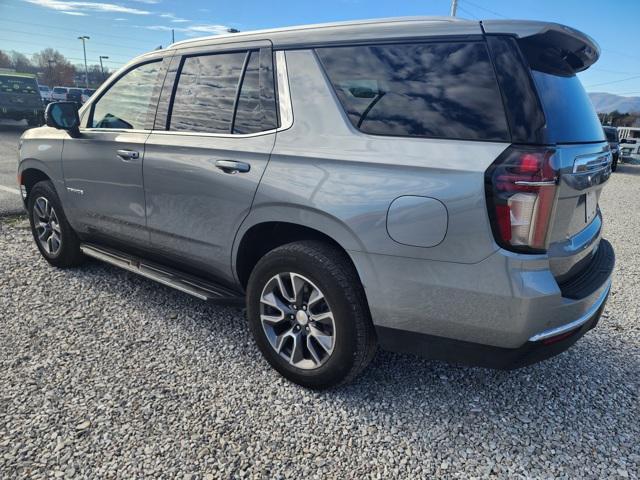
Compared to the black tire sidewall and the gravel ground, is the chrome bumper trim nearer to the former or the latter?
the gravel ground

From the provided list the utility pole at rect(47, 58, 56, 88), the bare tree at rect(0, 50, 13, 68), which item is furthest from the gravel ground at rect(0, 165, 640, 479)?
the bare tree at rect(0, 50, 13, 68)

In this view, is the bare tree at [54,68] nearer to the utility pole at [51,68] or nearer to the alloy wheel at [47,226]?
the utility pole at [51,68]

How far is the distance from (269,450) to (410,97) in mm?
1717

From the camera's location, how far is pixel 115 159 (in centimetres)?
328

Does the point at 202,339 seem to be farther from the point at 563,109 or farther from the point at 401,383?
the point at 563,109

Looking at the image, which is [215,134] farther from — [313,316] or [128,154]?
[313,316]

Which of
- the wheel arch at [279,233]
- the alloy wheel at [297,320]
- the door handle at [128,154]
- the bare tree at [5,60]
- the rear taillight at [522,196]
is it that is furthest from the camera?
the bare tree at [5,60]

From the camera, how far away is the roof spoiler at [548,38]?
1.90 m

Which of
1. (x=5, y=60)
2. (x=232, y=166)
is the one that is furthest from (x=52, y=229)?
(x=5, y=60)

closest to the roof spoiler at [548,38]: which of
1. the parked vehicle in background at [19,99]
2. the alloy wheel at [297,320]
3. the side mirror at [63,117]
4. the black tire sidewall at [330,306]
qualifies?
the black tire sidewall at [330,306]

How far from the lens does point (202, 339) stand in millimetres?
3047

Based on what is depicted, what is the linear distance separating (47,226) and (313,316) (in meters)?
3.05

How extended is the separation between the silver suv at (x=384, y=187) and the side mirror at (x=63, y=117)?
0.82 meters

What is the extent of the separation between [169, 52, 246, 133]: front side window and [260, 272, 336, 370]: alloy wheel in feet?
3.20
